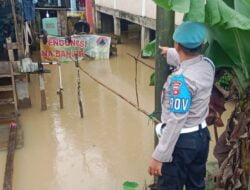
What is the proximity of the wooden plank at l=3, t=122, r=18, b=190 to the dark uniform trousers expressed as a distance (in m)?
2.44

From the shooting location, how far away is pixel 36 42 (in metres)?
12.5

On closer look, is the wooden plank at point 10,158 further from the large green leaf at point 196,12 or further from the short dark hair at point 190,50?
the large green leaf at point 196,12

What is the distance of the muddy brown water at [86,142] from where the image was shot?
15.5 ft

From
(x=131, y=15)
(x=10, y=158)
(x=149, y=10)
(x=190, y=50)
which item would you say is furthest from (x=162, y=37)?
(x=131, y=15)

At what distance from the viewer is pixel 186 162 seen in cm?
263

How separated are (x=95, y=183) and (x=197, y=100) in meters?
2.59

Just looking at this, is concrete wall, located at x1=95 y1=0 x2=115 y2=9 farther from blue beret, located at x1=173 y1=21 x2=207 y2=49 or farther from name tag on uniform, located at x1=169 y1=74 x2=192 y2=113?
name tag on uniform, located at x1=169 y1=74 x2=192 y2=113

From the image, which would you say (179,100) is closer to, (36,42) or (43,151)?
(43,151)

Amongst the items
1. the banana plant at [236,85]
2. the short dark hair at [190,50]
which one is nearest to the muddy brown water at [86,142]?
the banana plant at [236,85]

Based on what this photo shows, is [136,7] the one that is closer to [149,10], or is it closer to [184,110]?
[149,10]

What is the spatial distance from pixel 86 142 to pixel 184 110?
12.1ft

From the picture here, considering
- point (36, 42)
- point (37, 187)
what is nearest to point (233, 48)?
point (37, 187)

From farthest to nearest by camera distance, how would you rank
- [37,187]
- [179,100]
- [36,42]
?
[36,42], [37,187], [179,100]

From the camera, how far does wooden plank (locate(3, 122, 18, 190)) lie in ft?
14.5
